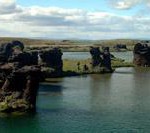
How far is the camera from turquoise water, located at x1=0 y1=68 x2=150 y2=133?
281 ft

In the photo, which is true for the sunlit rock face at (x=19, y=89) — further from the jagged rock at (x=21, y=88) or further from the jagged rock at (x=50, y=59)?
the jagged rock at (x=50, y=59)

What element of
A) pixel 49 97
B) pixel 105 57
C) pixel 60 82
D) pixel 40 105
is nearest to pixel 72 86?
pixel 60 82

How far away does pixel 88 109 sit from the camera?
103 meters

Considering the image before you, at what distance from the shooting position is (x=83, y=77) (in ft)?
569

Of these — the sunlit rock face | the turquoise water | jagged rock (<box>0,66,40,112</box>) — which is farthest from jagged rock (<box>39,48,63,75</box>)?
jagged rock (<box>0,66,40,112</box>)

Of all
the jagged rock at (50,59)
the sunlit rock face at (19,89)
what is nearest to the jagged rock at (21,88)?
the sunlit rock face at (19,89)

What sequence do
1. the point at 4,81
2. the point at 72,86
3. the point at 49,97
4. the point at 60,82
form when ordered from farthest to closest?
1. the point at 60,82
2. the point at 72,86
3. the point at 49,97
4. the point at 4,81

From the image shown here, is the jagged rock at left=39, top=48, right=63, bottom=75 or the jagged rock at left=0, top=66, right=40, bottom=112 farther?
the jagged rock at left=39, top=48, right=63, bottom=75

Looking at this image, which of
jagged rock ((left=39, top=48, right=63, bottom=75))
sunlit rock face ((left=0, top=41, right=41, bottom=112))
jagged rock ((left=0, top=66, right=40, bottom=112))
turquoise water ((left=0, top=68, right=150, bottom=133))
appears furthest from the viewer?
jagged rock ((left=39, top=48, right=63, bottom=75))

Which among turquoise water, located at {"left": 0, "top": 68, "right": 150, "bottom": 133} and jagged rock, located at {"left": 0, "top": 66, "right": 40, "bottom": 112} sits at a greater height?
jagged rock, located at {"left": 0, "top": 66, "right": 40, "bottom": 112}

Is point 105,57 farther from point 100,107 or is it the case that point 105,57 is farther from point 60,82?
point 100,107

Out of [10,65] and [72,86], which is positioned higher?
[10,65]

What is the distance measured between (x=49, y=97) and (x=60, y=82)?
3633cm

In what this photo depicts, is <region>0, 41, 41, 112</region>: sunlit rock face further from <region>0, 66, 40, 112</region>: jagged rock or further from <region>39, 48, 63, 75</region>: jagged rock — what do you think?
<region>39, 48, 63, 75</region>: jagged rock
